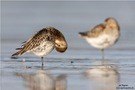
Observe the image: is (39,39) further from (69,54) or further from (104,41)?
(104,41)

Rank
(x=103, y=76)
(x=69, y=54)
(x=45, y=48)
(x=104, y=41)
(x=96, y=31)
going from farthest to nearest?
(x=96, y=31) < (x=104, y=41) < (x=69, y=54) < (x=45, y=48) < (x=103, y=76)

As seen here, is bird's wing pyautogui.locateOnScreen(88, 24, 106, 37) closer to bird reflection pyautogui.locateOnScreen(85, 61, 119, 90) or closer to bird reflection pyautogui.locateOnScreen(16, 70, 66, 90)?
bird reflection pyautogui.locateOnScreen(85, 61, 119, 90)

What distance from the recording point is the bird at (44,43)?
11.3m

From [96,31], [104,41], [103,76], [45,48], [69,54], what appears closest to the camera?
[103,76]

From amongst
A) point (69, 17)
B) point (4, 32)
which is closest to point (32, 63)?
point (4, 32)

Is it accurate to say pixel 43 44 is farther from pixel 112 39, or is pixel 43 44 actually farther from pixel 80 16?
pixel 80 16

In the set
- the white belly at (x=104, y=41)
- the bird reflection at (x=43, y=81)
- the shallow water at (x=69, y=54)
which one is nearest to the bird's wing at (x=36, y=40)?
the shallow water at (x=69, y=54)

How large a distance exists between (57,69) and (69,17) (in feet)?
26.5

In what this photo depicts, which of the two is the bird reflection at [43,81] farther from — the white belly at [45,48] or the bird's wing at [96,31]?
the bird's wing at [96,31]

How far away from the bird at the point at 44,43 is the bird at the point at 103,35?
132cm

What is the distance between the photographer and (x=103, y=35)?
1288 cm

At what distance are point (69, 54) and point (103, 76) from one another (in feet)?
10.0

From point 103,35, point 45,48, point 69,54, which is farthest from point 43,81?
point 103,35

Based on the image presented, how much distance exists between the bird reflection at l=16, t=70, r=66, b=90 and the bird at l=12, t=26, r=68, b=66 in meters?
1.17
